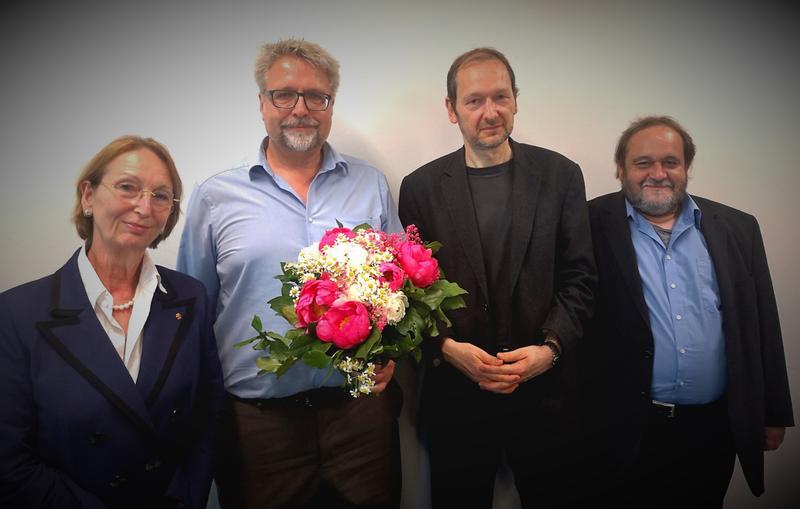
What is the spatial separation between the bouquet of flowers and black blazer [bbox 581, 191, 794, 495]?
0.93 meters

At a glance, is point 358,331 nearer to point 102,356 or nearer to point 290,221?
point 290,221

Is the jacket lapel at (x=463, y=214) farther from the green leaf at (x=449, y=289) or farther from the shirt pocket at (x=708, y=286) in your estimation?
the shirt pocket at (x=708, y=286)

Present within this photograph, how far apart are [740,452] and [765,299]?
734 millimetres

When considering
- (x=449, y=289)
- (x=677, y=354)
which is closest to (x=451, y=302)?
(x=449, y=289)

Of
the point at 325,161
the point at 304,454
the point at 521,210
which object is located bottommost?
the point at 304,454

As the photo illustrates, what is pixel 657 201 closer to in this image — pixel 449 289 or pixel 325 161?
pixel 449 289

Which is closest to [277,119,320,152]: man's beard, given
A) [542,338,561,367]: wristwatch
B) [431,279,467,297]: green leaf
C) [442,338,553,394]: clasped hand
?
[431,279,467,297]: green leaf

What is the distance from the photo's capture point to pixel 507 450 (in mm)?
1971

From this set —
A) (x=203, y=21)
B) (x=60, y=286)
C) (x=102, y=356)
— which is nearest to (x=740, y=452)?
(x=102, y=356)

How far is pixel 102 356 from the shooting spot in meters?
1.44

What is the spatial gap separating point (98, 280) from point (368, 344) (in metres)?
0.99

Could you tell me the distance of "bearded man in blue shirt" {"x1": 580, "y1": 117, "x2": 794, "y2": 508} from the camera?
1997 millimetres

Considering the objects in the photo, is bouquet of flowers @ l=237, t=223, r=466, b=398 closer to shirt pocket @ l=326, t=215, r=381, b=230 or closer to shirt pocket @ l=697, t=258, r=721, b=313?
shirt pocket @ l=326, t=215, r=381, b=230

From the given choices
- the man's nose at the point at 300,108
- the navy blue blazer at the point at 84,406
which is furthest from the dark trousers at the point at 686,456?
the man's nose at the point at 300,108
